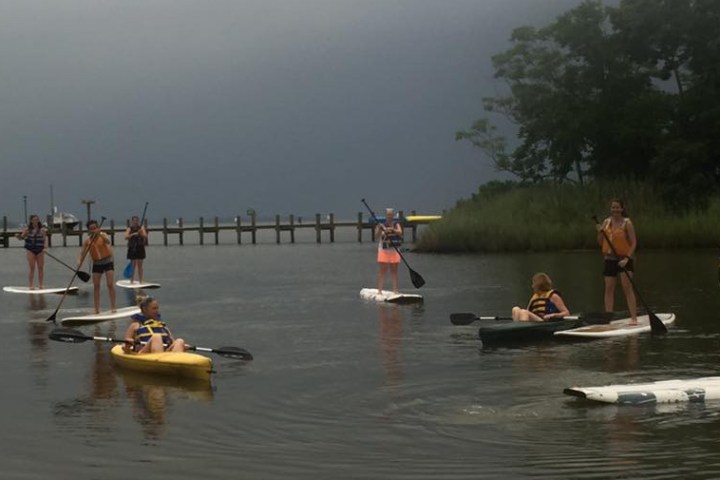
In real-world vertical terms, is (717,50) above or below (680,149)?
above

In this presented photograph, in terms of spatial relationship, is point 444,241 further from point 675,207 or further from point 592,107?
point 592,107

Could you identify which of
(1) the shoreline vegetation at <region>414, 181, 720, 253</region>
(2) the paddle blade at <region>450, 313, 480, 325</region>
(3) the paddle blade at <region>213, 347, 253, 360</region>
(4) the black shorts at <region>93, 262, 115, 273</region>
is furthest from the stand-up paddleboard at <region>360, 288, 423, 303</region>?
(1) the shoreline vegetation at <region>414, 181, 720, 253</region>

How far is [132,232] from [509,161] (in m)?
44.6

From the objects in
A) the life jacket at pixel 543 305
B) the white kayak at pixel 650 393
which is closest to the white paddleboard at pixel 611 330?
the life jacket at pixel 543 305

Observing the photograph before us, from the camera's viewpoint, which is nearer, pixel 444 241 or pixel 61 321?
pixel 61 321

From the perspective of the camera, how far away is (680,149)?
5169 centimetres

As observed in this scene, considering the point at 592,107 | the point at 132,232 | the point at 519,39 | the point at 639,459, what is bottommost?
the point at 639,459

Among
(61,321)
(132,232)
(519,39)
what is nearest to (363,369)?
(61,321)

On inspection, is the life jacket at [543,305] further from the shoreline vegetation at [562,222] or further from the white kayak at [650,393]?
the shoreline vegetation at [562,222]

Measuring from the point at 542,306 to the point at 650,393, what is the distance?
5630mm

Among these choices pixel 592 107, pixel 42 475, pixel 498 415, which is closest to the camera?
pixel 42 475

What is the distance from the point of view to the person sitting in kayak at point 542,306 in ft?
52.6

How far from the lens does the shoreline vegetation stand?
44375 mm

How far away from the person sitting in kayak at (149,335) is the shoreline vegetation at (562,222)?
108 feet
